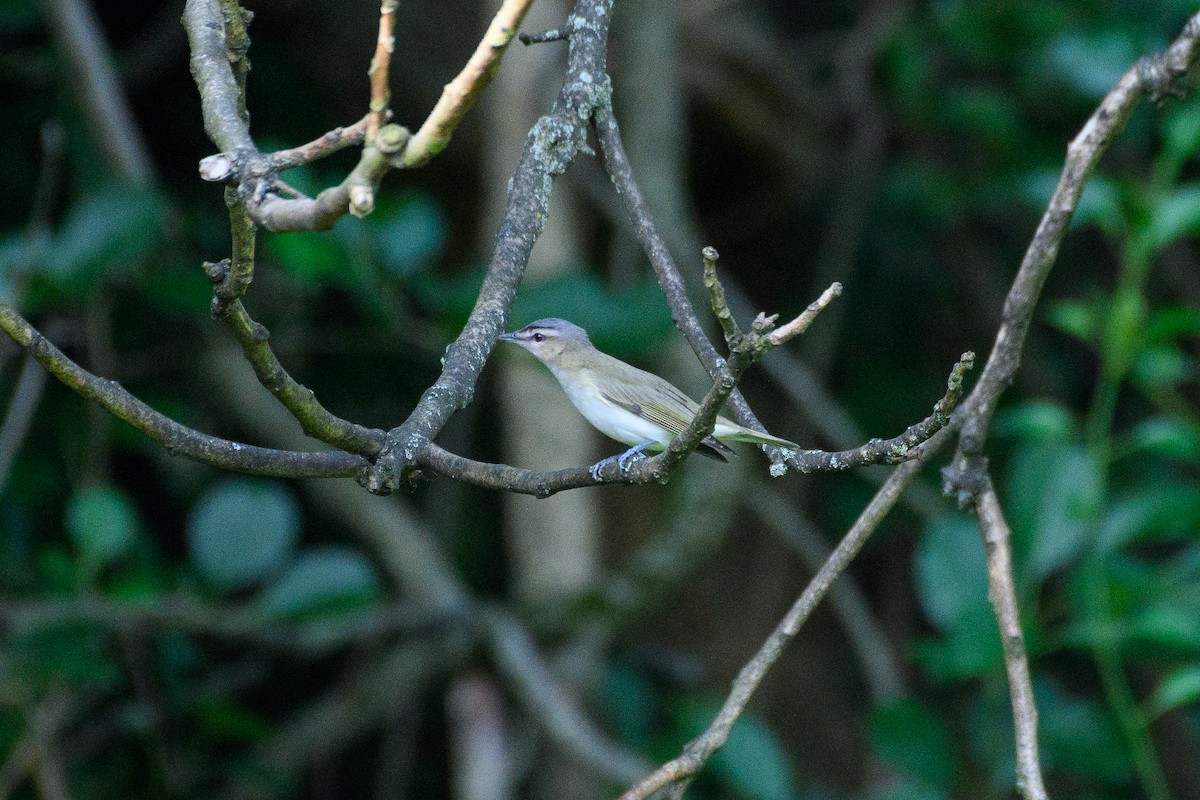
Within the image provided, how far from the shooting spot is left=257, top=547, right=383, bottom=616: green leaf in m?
3.39

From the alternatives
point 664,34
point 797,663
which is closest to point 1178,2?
point 664,34

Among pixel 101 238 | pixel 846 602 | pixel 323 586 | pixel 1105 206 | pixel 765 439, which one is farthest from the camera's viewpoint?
pixel 846 602

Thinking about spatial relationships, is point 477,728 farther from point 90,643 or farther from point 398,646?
point 90,643

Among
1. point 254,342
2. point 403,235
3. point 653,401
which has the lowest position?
point 254,342

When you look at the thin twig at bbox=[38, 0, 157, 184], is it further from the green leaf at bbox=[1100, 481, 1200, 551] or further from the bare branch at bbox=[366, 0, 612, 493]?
the green leaf at bbox=[1100, 481, 1200, 551]

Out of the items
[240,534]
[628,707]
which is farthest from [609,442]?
[240,534]

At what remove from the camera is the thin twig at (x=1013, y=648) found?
1624 mm

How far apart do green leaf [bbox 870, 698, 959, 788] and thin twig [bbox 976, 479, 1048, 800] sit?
168cm

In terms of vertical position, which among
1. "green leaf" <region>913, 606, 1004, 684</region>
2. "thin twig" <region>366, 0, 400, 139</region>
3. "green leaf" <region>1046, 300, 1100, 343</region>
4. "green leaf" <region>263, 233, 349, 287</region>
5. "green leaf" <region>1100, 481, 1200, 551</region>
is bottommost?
"thin twig" <region>366, 0, 400, 139</region>

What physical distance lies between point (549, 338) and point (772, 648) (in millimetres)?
1439

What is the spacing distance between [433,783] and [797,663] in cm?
160

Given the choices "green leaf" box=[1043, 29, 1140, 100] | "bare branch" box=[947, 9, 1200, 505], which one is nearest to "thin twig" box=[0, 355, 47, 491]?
"bare branch" box=[947, 9, 1200, 505]

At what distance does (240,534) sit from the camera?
11.3 feet

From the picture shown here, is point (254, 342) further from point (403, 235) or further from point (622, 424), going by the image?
point (403, 235)
